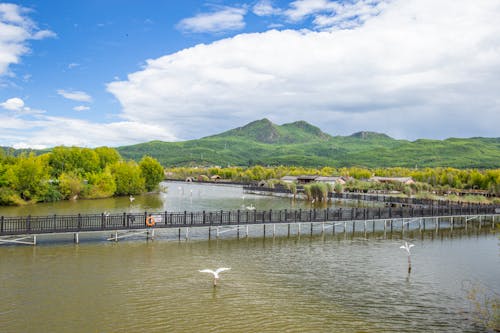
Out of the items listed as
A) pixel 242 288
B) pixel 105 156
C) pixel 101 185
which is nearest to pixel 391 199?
pixel 101 185

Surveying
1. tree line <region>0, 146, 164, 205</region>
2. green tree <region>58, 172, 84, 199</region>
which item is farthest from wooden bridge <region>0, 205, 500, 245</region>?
green tree <region>58, 172, 84, 199</region>

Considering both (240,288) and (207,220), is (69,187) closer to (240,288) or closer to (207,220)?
(207,220)

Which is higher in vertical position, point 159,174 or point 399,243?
point 159,174

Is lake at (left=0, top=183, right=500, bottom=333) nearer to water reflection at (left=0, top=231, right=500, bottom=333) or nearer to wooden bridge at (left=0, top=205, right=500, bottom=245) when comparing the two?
water reflection at (left=0, top=231, right=500, bottom=333)

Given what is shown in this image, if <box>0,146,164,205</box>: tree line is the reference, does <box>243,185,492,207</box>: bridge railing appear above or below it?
below

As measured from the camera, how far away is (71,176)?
69.3 metres

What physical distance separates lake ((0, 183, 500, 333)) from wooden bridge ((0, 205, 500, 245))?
1.25 meters

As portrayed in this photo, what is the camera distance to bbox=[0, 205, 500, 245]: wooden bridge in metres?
28.2

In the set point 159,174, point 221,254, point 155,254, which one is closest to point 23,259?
point 155,254

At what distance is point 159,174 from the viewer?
87688 mm

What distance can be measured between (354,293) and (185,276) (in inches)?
347

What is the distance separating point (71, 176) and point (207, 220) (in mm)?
42667

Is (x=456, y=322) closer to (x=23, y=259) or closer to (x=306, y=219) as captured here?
(x=306, y=219)

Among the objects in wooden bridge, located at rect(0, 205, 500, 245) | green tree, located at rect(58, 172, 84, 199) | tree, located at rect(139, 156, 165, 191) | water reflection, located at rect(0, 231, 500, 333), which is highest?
tree, located at rect(139, 156, 165, 191)
